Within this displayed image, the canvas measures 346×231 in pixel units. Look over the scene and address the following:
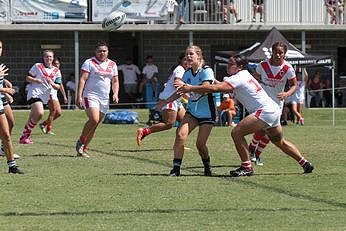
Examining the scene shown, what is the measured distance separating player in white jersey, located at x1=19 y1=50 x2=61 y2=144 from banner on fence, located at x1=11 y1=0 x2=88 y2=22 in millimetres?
13803

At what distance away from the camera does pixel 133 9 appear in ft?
117

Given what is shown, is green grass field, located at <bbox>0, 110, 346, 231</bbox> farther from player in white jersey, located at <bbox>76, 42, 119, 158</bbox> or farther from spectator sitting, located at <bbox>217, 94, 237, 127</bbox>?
spectator sitting, located at <bbox>217, 94, 237, 127</bbox>

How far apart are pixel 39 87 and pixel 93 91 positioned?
4.19 meters

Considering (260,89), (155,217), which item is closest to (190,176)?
(260,89)

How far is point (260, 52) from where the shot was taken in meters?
29.6

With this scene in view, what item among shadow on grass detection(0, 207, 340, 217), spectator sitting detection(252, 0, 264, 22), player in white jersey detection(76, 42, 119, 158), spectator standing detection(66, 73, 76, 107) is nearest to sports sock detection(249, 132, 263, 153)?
player in white jersey detection(76, 42, 119, 158)

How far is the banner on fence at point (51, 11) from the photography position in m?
35.2

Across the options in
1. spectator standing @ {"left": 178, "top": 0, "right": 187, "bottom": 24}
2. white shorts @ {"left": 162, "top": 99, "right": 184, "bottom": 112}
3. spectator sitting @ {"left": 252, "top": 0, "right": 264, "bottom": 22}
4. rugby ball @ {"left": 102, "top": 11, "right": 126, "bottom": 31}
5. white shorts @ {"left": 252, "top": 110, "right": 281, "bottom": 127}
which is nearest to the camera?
white shorts @ {"left": 252, "top": 110, "right": 281, "bottom": 127}

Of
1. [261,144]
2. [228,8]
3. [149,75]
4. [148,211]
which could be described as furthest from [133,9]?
[148,211]

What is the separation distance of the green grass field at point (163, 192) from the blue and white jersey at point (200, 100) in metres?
0.88

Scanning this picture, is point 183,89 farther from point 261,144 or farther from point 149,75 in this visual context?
point 149,75

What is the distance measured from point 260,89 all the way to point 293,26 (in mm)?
23640

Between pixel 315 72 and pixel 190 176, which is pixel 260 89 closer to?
pixel 190 176

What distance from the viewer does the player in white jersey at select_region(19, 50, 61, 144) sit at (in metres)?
20.6
